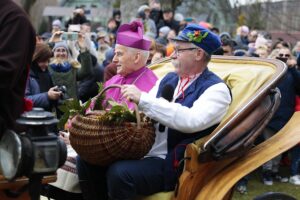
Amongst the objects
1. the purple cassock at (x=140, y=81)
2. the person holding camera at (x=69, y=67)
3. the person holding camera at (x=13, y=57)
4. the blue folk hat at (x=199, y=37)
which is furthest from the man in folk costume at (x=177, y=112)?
the person holding camera at (x=69, y=67)

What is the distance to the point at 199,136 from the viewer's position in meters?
4.21

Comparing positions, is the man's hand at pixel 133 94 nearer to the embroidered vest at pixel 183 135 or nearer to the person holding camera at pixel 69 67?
the embroidered vest at pixel 183 135

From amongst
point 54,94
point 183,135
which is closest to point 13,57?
point 183,135

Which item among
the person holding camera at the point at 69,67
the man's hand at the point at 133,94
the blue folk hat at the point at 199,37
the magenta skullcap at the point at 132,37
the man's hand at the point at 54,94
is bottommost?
the person holding camera at the point at 69,67

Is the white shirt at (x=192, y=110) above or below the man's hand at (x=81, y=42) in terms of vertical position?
above

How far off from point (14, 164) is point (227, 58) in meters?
2.65

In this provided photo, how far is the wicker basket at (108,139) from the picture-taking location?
385 centimetres

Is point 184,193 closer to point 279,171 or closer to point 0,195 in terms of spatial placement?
point 0,195

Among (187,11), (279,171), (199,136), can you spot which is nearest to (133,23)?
(199,136)

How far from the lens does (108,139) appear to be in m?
3.85

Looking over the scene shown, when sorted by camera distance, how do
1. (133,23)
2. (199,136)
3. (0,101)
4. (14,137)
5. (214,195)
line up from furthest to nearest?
(133,23), (199,136), (214,195), (0,101), (14,137)

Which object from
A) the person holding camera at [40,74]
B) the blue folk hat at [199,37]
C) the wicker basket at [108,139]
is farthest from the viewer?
the person holding camera at [40,74]

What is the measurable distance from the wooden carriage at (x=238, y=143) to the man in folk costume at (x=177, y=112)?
11cm

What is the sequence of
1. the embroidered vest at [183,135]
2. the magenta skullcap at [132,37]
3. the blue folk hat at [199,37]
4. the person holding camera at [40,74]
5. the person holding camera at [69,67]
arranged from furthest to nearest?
the person holding camera at [69,67]
the person holding camera at [40,74]
the magenta skullcap at [132,37]
the blue folk hat at [199,37]
the embroidered vest at [183,135]
